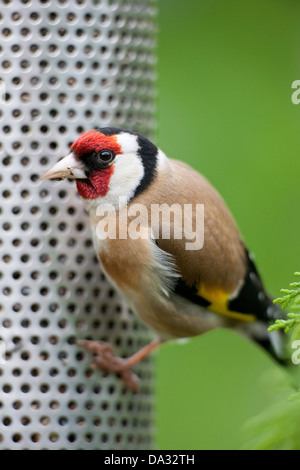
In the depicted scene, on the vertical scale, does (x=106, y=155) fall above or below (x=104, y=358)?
above

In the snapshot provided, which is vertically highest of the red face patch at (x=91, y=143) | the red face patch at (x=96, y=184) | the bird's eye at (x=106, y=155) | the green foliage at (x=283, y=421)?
the red face patch at (x=91, y=143)

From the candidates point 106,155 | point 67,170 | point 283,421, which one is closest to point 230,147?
point 106,155

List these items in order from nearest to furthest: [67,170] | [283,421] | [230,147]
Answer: [283,421]
[67,170]
[230,147]

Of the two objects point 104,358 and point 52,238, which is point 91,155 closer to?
point 52,238

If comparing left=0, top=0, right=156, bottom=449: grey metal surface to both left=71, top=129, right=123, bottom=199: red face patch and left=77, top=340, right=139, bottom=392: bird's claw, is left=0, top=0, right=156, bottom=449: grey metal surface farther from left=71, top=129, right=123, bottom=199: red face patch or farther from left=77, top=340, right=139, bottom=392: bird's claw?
left=71, top=129, right=123, bottom=199: red face patch

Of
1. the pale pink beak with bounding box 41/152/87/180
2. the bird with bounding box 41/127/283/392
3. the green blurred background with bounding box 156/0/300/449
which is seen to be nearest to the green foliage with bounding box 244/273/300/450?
the bird with bounding box 41/127/283/392

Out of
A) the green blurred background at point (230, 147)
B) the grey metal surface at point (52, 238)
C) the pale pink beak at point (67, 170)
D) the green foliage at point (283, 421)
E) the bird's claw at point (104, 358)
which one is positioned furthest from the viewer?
the green blurred background at point (230, 147)

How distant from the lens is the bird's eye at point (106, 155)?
10.5 feet

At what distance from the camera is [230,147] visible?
5.00m

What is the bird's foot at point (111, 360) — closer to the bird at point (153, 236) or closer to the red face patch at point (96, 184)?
the bird at point (153, 236)

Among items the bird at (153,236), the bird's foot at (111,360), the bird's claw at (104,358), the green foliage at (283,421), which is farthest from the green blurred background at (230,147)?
the green foliage at (283,421)

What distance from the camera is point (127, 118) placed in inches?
143

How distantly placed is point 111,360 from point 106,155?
893 mm

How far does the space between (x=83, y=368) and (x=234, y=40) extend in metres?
2.90
